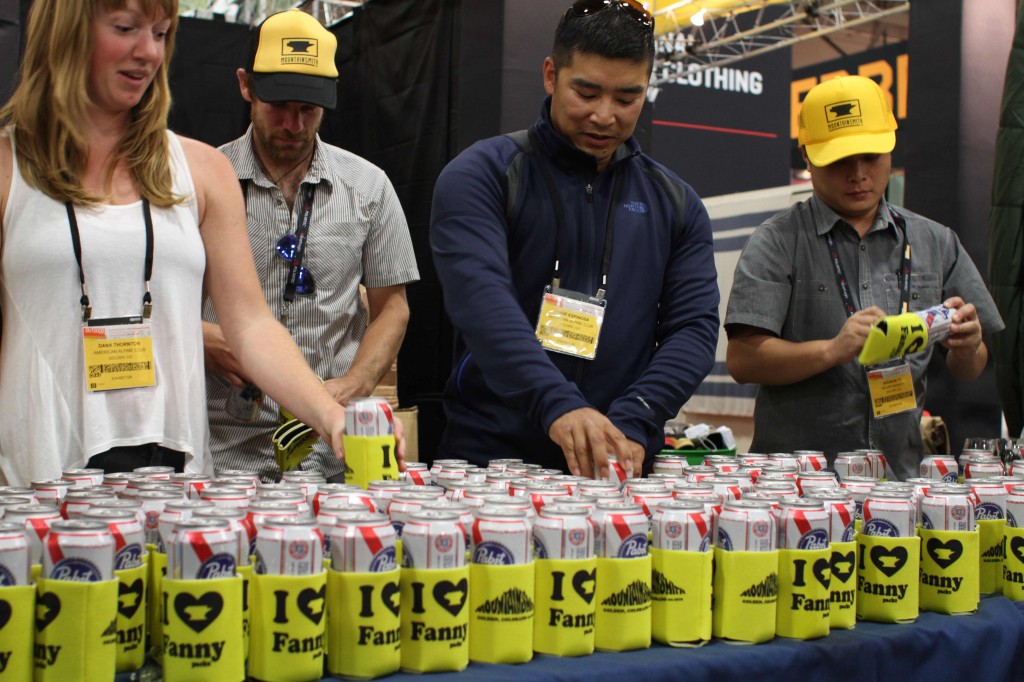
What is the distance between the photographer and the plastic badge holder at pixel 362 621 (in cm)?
121

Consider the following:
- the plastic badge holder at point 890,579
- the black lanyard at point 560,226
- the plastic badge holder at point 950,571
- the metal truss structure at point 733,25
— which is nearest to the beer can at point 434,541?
the plastic badge holder at point 890,579

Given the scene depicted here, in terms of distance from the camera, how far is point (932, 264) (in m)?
2.85

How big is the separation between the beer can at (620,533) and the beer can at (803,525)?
0.22 metres

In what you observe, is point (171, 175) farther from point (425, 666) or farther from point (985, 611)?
point (985, 611)

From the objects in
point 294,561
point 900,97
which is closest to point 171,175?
point 294,561

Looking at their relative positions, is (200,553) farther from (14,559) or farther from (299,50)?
(299,50)

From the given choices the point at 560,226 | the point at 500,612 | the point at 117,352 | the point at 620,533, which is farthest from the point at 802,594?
the point at 117,352

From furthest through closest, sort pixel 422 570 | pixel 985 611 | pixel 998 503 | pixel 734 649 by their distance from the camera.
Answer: pixel 998 503, pixel 985 611, pixel 734 649, pixel 422 570

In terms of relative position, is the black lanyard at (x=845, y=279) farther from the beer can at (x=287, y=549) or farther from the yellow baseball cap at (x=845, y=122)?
the beer can at (x=287, y=549)

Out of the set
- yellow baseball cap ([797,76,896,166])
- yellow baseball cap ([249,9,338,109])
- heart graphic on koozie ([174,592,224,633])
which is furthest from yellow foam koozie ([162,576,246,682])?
yellow baseball cap ([797,76,896,166])

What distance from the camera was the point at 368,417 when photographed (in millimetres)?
1631

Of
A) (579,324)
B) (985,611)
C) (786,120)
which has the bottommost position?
(985,611)

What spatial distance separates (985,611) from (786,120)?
10368 mm

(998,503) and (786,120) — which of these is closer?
(998,503)
